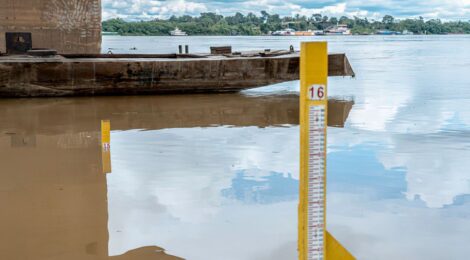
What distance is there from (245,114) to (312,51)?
38.9 ft

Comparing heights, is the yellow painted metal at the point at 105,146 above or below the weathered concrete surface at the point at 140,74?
below

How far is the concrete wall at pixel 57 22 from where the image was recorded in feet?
72.5

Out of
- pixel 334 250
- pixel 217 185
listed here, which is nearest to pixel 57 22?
pixel 217 185

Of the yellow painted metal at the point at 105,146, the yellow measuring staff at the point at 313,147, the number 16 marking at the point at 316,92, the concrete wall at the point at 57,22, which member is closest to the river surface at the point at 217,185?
the yellow painted metal at the point at 105,146

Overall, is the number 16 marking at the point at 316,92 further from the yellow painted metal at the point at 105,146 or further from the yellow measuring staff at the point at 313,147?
the yellow painted metal at the point at 105,146

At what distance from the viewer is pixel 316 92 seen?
371cm

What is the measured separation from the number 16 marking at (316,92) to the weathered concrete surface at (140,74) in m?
14.9

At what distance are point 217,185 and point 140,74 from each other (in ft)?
35.8

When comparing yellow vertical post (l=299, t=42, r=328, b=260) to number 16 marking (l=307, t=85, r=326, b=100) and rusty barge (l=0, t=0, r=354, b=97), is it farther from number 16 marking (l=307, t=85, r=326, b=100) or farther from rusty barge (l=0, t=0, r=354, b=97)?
rusty barge (l=0, t=0, r=354, b=97)

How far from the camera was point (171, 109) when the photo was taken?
16125 mm

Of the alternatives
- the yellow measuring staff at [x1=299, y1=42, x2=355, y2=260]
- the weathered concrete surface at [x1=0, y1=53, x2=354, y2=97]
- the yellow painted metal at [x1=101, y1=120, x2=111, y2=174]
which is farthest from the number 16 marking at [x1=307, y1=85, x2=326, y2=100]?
the weathered concrete surface at [x1=0, y1=53, x2=354, y2=97]

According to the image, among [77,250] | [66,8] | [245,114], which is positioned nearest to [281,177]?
[77,250]

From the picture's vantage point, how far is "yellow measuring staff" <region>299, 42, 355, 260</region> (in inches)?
144

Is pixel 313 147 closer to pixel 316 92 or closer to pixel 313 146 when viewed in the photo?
pixel 313 146
